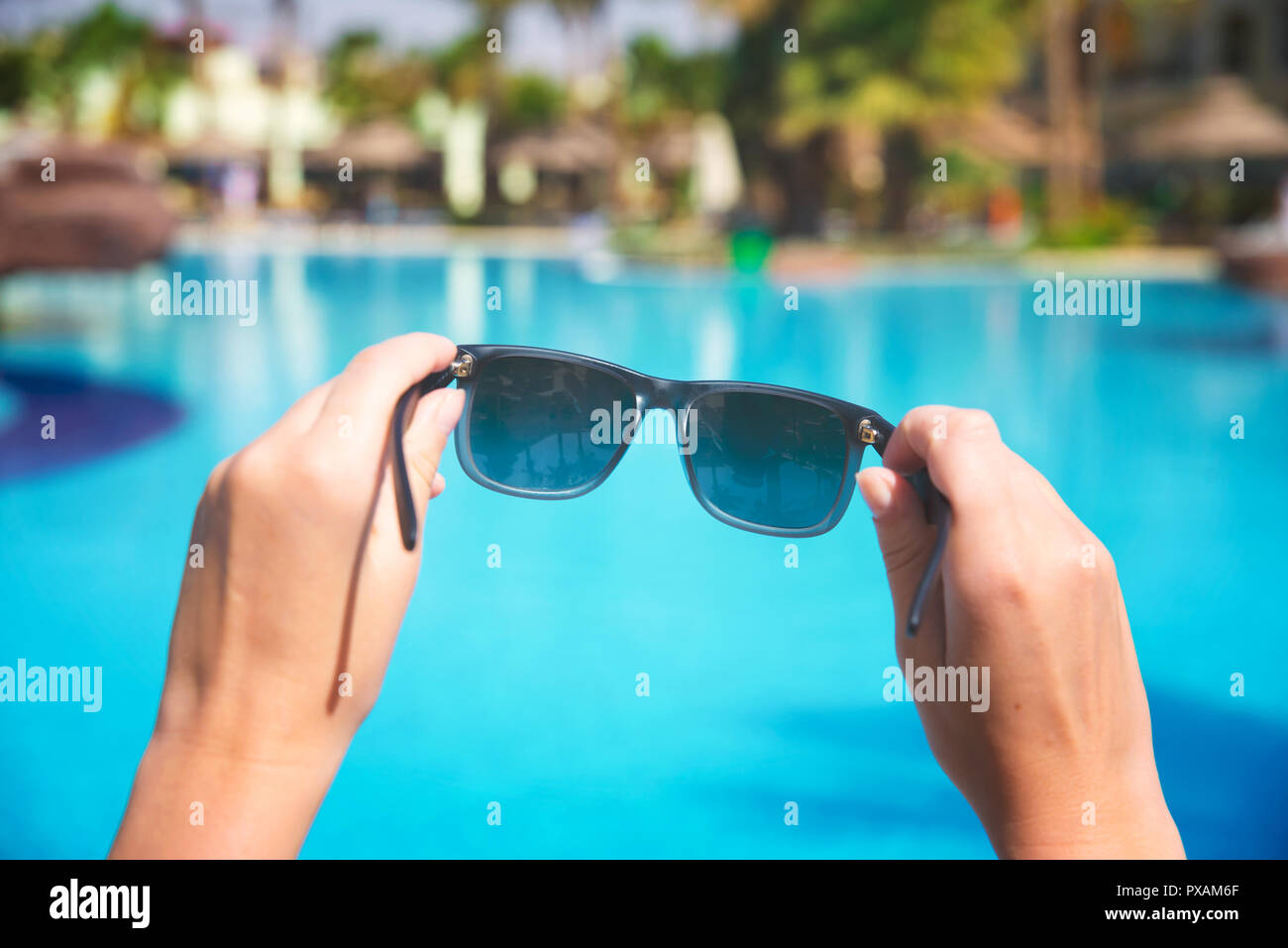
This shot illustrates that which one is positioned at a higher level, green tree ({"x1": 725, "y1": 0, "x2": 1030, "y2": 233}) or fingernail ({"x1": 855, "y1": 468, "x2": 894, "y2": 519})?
green tree ({"x1": 725, "y1": 0, "x2": 1030, "y2": 233})

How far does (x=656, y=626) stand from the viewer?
5.05 m

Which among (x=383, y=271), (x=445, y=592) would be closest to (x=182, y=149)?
(x=383, y=271)

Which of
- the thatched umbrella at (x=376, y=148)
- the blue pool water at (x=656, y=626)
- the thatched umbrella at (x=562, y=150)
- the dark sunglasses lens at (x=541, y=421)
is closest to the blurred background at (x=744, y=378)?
the blue pool water at (x=656, y=626)

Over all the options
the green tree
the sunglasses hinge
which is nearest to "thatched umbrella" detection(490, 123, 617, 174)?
the green tree

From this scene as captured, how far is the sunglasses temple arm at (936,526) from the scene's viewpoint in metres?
0.99

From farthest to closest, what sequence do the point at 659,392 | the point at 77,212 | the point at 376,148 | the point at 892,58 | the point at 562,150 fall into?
the point at 376,148 → the point at 562,150 → the point at 892,58 → the point at 77,212 → the point at 659,392

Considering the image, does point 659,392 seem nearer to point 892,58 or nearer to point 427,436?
point 427,436

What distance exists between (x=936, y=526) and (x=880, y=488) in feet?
0.23

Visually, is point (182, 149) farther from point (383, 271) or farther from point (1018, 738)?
point (1018, 738)

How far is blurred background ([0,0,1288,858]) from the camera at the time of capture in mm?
3738

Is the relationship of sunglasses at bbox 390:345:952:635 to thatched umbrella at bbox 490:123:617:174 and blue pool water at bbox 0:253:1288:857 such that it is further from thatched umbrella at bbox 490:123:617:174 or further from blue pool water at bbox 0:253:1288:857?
thatched umbrella at bbox 490:123:617:174

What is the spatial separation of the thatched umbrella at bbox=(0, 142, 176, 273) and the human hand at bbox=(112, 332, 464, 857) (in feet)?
33.9

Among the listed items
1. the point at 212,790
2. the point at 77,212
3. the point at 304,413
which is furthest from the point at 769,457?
the point at 77,212

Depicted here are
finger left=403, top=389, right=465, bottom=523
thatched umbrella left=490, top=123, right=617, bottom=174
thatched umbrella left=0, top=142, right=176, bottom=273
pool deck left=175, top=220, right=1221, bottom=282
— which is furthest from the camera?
thatched umbrella left=490, top=123, right=617, bottom=174
